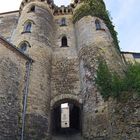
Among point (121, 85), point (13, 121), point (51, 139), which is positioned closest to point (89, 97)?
point (121, 85)

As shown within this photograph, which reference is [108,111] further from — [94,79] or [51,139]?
[51,139]

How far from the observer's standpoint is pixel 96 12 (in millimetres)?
18734

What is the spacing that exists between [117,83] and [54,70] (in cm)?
571

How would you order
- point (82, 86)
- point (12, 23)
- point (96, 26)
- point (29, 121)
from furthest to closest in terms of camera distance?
point (12, 23) → point (96, 26) → point (82, 86) → point (29, 121)

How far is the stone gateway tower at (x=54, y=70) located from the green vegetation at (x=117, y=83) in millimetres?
479

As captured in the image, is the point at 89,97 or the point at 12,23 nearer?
the point at 89,97

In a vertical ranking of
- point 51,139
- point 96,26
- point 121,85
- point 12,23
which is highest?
point 12,23

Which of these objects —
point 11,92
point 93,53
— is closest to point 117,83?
point 93,53

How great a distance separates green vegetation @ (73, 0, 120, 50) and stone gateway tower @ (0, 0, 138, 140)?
3.2 inches

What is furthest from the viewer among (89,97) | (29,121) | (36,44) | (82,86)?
(36,44)

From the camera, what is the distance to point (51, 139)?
1369 cm

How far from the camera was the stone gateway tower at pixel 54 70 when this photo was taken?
12.3 meters

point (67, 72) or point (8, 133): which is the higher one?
point (67, 72)

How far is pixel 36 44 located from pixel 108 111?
723cm
